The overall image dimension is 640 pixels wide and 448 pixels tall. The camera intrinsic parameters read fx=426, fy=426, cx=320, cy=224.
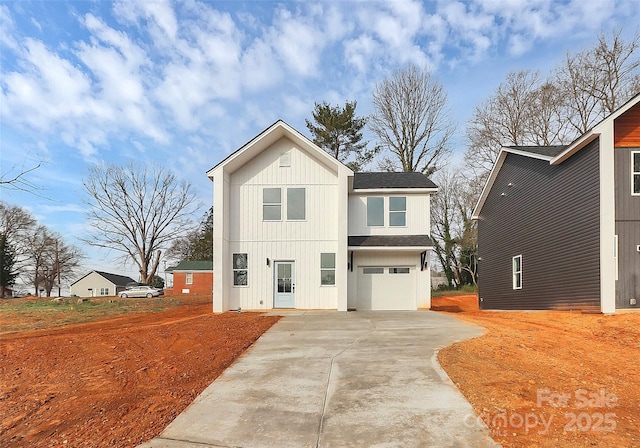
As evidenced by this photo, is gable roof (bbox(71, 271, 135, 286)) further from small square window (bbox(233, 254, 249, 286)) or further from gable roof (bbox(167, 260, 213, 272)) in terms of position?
small square window (bbox(233, 254, 249, 286))

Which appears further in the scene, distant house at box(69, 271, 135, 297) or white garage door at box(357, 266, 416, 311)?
distant house at box(69, 271, 135, 297)

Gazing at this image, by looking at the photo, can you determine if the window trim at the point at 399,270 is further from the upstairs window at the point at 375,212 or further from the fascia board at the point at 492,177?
the fascia board at the point at 492,177

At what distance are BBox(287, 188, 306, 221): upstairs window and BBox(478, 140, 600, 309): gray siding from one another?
8.88 m

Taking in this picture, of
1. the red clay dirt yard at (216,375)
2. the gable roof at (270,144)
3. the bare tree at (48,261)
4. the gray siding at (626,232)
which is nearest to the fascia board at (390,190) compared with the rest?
the gable roof at (270,144)

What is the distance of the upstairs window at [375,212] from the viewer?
59.1ft

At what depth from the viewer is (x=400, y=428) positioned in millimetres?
4582

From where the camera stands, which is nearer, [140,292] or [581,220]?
[581,220]

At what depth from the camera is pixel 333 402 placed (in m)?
5.41

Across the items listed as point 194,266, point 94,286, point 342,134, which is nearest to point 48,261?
point 94,286

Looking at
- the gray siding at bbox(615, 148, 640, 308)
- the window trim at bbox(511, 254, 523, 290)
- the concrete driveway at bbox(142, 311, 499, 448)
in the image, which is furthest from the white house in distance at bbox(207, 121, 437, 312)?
the concrete driveway at bbox(142, 311, 499, 448)

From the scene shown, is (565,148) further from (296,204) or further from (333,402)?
(333,402)

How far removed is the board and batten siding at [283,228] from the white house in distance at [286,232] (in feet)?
0.13

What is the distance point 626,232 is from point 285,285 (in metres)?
11.3

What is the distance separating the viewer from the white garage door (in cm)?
1789
